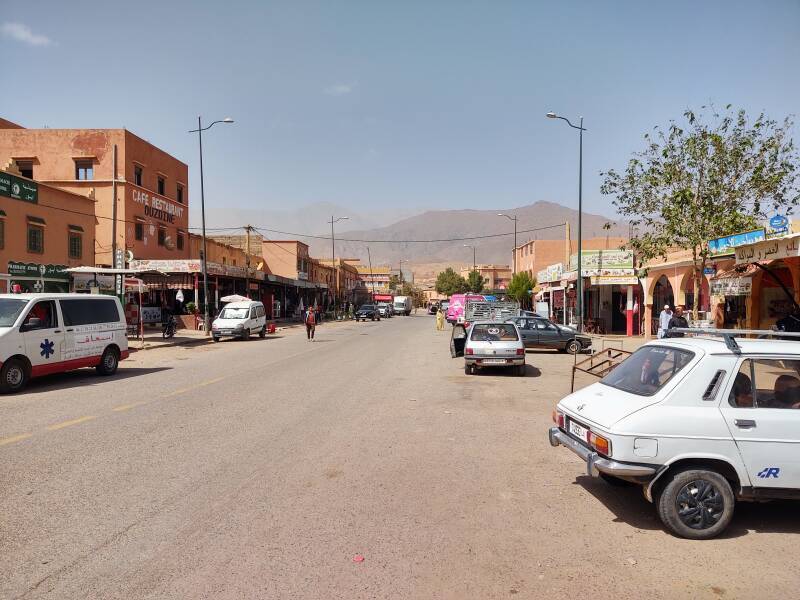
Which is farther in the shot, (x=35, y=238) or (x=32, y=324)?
(x=35, y=238)

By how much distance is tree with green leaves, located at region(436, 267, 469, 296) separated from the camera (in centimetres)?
10597

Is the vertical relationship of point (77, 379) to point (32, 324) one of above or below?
below

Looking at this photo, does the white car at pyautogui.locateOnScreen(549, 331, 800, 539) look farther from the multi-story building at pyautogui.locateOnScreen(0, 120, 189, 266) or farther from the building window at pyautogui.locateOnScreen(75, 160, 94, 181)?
the building window at pyautogui.locateOnScreen(75, 160, 94, 181)

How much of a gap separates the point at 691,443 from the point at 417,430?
4526mm

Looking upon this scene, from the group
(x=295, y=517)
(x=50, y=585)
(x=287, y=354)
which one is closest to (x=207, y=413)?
(x=295, y=517)

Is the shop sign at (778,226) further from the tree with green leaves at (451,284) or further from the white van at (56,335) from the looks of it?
the tree with green leaves at (451,284)

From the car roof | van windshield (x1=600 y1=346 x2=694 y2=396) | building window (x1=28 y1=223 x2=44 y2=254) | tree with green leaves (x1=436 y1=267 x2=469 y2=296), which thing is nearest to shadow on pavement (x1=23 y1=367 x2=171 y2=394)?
van windshield (x1=600 y1=346 x2=694 y2=396)

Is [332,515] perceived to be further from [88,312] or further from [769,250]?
[769,250]

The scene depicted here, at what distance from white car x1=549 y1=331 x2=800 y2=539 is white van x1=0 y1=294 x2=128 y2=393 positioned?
38.5ft

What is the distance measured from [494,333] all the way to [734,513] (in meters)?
10.8

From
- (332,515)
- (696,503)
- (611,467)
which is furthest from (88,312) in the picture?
(696,503)

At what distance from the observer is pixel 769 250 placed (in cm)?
1534

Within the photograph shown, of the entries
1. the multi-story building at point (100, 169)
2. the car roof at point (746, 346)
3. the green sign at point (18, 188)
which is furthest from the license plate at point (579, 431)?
the multi-story building at point (100, 169)

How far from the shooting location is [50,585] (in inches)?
150
